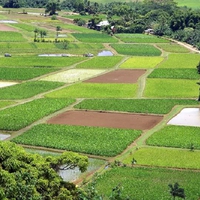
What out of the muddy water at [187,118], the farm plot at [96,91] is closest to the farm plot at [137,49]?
the farm plot at [96,91]

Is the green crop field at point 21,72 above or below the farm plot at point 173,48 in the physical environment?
below

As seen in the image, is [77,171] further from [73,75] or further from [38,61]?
[38,61]

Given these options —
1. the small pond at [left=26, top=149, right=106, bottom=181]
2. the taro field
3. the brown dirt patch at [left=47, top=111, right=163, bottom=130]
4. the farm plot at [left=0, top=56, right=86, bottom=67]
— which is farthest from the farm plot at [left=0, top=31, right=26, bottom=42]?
the small pond at [left=26, top=149, right=106, bottom=181]

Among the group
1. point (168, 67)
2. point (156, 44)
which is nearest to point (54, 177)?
point (168, 67)

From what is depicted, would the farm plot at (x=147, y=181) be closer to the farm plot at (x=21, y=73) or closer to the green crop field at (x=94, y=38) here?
the farm plot at (x=21, y=73)

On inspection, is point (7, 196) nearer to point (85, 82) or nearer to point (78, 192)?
point (78, 192)

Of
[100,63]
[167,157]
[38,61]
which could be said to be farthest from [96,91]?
[167,157]
